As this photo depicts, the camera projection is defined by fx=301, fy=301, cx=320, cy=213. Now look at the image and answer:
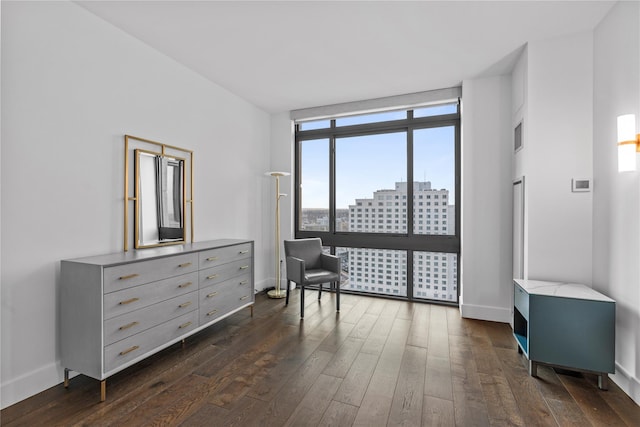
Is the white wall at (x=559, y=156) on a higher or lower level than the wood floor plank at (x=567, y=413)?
higher

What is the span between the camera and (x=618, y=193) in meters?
2.22

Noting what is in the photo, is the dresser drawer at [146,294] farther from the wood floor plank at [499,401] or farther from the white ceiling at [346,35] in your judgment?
the wood floor plank at [499,401]

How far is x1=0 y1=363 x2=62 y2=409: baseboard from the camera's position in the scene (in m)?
1.87

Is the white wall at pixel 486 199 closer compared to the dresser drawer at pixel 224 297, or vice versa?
the dresser drawer at pixel 224 297

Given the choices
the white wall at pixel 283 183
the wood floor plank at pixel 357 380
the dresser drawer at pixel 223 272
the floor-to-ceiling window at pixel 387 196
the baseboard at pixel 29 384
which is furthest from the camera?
the white wall at pixel 283 183

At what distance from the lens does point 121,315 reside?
6.80 ft

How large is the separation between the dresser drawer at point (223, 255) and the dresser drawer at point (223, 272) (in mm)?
46

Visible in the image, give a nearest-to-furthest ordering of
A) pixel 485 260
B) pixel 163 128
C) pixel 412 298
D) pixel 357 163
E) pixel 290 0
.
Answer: pixel 290 0 → pixel 163 128 → pixel 485 260 → pixel 412 298 → pixel 357 163

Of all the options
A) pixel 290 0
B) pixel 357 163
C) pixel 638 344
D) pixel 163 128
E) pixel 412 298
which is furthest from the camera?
pixel 357 163

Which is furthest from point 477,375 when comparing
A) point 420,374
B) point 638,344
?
point 638,344

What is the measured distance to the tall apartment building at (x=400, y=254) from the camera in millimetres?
4024

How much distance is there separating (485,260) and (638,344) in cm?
150

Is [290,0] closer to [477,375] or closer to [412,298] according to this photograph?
[477,375]

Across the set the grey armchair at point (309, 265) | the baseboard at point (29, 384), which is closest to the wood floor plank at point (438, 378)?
the grey armchair at point (309, 265)
